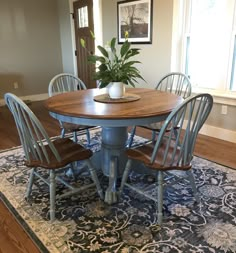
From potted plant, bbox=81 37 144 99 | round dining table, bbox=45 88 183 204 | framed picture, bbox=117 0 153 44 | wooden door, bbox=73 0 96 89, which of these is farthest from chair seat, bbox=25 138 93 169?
wooden door, bbox=73 0 96 89

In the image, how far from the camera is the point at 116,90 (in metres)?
2.18

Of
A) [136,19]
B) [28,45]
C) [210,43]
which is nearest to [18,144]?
[136,19]

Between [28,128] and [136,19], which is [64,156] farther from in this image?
[136,19]

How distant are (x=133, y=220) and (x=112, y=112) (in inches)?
30.0

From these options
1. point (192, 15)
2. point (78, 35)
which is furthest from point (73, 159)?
point (78, 35)

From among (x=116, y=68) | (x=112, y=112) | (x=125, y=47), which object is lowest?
(x=112, y=112)

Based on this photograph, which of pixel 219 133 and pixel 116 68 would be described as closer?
pixel 116 68

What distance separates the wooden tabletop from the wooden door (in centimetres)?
295

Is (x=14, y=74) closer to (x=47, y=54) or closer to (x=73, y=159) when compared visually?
(x=47, y=54)

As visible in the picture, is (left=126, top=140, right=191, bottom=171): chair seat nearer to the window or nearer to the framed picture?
the window

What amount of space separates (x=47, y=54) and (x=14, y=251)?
508cm

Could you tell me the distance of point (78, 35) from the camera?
18.2 ft

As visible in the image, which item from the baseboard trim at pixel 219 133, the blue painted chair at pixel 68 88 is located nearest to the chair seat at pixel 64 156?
the blue painted chair at pixel 68 88

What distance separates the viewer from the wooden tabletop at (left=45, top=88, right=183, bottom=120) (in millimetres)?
1786
